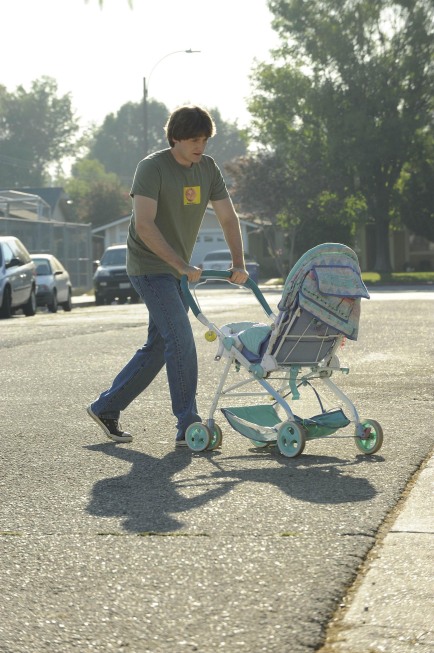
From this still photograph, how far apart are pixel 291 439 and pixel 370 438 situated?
43 centimetres

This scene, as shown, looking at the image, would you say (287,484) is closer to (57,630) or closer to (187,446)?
(187,446)

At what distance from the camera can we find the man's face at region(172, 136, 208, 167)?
7.38 m

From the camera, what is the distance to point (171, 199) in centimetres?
755

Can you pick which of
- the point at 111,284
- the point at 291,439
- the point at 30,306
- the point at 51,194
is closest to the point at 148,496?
the point at 291,439

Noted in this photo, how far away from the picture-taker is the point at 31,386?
11.2 meters

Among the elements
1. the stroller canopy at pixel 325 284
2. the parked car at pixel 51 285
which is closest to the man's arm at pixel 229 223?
the stroller canopy at pixel 325 284

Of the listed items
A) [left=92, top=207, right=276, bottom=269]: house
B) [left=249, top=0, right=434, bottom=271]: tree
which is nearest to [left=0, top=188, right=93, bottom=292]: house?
[left=249, top=0, right=434, bottom=271]: tree

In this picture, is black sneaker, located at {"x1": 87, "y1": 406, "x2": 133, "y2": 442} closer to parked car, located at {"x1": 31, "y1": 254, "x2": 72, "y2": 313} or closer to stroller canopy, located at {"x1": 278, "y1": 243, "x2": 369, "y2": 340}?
stroller canopy, located at {"x1": 278, "y1": 243, "x2": 369, "y2": 340}

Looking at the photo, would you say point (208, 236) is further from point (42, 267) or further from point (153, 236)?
point (153, 236)

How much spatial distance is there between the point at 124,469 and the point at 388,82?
57.6 meters

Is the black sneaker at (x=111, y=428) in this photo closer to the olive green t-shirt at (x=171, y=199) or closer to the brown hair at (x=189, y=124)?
the olive green t-shirt at (x=171, y=199)

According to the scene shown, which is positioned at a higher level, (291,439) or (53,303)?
(291,439)

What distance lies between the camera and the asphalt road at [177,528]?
404 cm

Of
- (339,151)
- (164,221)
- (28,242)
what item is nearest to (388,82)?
(339,151)
